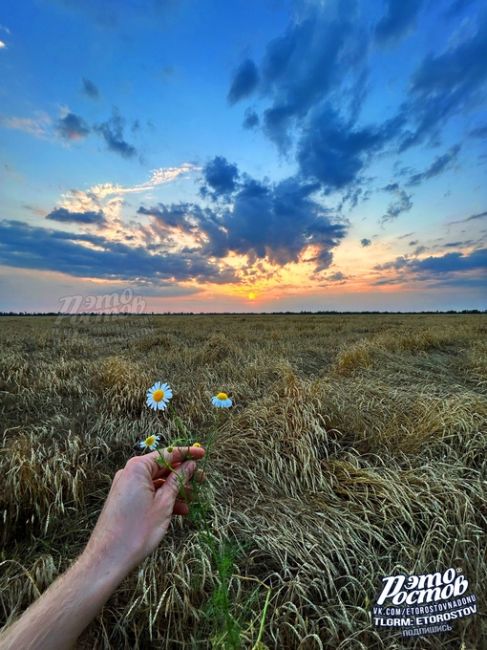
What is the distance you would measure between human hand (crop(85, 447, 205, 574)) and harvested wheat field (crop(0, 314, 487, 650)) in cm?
34

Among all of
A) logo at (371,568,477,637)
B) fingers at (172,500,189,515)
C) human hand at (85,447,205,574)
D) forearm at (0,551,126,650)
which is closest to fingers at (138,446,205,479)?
human hand at (85,447,205,574)

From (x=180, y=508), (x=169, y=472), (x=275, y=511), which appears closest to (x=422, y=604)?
(x=275, y=511)

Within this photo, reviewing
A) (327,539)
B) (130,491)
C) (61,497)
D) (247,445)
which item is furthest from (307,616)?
(61,497)

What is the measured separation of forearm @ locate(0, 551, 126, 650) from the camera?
1.28m

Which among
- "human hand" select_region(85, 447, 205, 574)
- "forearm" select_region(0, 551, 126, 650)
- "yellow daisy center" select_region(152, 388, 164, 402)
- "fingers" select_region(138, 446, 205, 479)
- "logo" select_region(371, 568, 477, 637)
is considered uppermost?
"yellow daisy center" select_region(152, 388, 164, 402)

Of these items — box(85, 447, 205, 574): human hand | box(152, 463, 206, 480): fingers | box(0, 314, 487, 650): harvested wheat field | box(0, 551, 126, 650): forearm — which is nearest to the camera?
box(0, 551, 126, 650): forearm

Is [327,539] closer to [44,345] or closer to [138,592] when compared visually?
[138,592]

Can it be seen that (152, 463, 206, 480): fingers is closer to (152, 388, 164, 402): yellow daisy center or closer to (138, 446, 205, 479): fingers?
(138, 446, 205, 479): fingers

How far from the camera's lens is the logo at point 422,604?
1.81 m

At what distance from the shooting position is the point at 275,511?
2844 mm

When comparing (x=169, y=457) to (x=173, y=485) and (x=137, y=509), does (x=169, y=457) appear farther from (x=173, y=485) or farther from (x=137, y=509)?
(x=137, y=509)

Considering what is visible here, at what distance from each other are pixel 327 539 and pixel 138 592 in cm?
135

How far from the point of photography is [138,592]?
2.08 m

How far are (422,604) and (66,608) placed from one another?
186 centimetres
